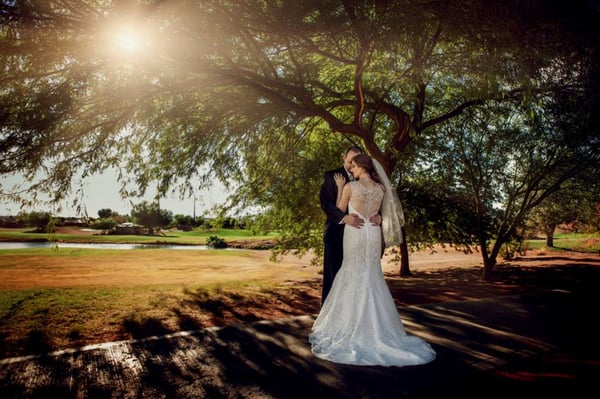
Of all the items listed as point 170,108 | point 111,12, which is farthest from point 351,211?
point 170,108

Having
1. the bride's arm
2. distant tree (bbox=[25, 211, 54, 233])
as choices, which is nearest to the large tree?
distant tree (bbox=[25, 211, 54, 233])

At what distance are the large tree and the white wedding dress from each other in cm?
337

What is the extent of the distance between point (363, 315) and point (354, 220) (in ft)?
4.38

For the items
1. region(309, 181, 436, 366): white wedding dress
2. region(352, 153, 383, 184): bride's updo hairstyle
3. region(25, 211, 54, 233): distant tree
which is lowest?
region(309, 181, 436, 366): white wedding dress

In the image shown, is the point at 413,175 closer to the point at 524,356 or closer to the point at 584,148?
the point at 584,148

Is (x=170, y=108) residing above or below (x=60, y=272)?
above

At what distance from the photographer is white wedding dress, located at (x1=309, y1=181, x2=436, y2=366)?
4480 millimetres

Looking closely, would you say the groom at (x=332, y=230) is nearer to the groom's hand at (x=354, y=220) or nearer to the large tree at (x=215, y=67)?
the groom's hand at (x=354, y=220)

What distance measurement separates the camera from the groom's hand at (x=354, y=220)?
17.0 feet

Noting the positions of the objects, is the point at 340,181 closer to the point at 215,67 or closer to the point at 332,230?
the point at 332,230

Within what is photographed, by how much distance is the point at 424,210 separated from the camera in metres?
14.5

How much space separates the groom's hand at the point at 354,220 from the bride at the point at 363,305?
0.09 metres

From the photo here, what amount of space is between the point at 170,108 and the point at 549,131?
13.0 m

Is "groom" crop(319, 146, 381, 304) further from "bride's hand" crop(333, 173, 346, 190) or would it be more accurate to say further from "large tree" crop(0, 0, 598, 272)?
"large tree" crop(0, 0, 598, 272)
